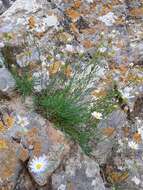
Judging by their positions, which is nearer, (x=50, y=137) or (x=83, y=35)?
(x=50, y=137)

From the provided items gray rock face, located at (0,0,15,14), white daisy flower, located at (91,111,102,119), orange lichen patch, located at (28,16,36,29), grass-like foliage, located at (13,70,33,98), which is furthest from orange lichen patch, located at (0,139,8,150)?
gray rock face, located at (0,0,15,14)

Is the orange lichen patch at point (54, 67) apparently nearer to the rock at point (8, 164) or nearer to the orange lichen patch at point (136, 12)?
the rock at point (8, 164)

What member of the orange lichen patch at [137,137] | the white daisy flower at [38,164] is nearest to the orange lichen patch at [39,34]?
the orange lichen patch at [137,137]

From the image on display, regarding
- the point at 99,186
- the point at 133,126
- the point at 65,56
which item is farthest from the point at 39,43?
the point at 99,186

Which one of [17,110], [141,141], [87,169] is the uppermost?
[17,110]

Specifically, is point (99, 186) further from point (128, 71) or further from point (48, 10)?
point (48, 10)

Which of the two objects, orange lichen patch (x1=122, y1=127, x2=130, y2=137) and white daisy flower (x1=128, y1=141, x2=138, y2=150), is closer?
white daisy flower (x1=128, y1=141, x2=138, y2=150)

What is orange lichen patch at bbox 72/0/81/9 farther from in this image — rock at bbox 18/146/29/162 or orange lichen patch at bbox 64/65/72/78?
rock at bbox 18/146/29/162
